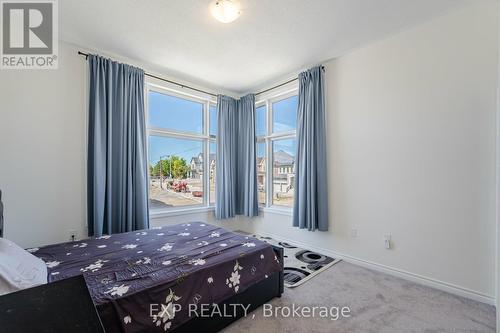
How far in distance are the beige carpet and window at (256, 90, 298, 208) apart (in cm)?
168

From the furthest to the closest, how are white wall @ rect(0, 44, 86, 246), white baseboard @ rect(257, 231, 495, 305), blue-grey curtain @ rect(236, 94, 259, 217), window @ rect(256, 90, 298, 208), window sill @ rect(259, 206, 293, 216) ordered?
blue-grey curtain @ rect(236, 94, 259, 217)
window @ rect(256, 90, 298, 208)
window sill @ rect(259, 206, 293, 216)
white wall @ rect(0, 44, 86, 246)
white baseboard @ rect(257, 231, 495, 305)

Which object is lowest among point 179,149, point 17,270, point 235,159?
point 17,270

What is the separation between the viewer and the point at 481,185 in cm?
202

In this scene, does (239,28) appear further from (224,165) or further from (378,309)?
(378,309)

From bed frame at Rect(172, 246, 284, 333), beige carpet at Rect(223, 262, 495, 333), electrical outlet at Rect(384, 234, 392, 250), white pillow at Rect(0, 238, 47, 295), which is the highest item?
white pillow at Rect(0, 238, 47, 295)

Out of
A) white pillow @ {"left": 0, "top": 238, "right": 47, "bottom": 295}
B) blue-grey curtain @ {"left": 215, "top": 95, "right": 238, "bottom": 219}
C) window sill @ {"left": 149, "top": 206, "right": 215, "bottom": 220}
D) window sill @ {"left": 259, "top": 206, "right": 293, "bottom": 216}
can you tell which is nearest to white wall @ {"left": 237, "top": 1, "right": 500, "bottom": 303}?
window sill @ {"left": 259, "top": 206, "right": 293, "bottom": 216}

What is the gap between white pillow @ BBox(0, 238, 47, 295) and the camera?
1.08 m

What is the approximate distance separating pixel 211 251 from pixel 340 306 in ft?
4.03

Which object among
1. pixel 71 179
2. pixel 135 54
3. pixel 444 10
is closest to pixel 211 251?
pixel 71 179

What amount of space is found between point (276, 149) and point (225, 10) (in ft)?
7.81

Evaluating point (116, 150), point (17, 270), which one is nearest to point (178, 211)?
point (116, 150)

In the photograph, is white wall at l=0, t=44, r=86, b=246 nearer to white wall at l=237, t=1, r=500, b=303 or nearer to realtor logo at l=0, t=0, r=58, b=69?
realtor logo at l=0, t=0, r=58, b=69

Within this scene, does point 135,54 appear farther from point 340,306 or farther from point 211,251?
point 340,306

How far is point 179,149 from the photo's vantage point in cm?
381
